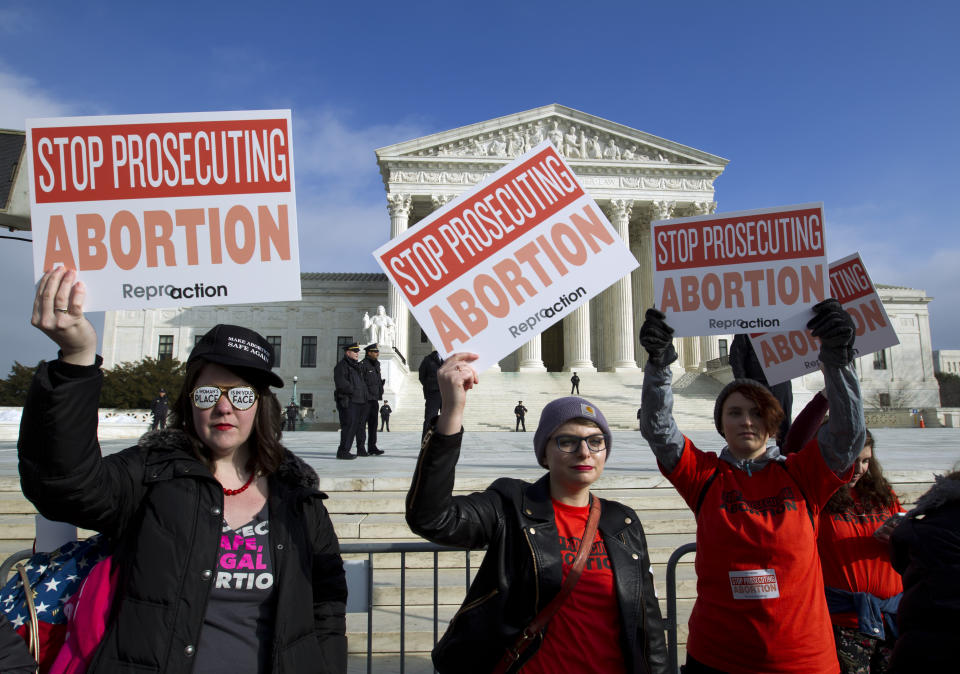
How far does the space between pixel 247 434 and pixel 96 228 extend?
1.13m

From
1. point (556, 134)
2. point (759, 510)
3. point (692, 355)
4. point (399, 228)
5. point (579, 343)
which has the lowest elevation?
point (759, 510)

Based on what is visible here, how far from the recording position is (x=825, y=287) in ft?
10.4

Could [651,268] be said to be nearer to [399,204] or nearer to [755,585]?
[399,204]

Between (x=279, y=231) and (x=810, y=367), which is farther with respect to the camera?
(x=810, y=367)

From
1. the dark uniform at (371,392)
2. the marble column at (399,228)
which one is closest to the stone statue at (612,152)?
the marble column at (399,228)

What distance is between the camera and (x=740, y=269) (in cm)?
343

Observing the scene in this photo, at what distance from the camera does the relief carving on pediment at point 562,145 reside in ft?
129

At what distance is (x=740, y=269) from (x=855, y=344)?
47.5 inches

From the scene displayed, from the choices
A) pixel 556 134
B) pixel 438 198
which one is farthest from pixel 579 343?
pixel 556 134

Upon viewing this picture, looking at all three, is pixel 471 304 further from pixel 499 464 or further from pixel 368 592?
pixel 499 464

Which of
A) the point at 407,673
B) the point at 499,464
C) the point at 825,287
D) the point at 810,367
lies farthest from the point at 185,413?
the point at 499,464

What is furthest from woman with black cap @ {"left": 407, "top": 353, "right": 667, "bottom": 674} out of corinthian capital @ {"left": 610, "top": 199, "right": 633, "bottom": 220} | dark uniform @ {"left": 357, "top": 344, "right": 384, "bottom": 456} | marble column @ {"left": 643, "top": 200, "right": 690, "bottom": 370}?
corinthian capital @ {"left": 610, "top": 199, "right": 633, "bottom": 220}

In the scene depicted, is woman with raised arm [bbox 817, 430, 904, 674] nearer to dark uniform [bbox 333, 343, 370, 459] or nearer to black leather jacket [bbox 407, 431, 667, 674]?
black leather jacket [bbox 407, 431, 667, 674]

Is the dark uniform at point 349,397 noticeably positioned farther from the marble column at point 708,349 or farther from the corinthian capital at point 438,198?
the marble column at point 708,349
